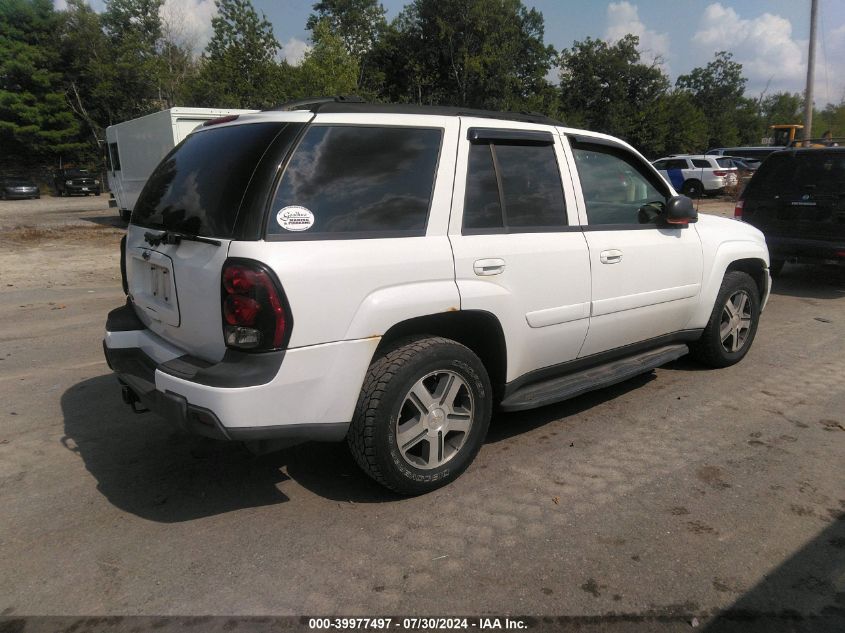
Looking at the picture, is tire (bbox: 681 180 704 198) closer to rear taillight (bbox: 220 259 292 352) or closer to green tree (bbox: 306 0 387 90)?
rear taillight (bbox: 220 259 292 352)

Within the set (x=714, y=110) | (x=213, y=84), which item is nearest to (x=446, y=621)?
(x=213, y=84)

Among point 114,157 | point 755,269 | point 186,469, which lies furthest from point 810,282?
point 114,157

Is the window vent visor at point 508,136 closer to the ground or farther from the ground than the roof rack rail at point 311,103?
closer to the ground

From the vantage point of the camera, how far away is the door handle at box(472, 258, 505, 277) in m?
3.29

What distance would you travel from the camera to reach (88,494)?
3324mm

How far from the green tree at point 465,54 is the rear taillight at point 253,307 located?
4497 centimetres

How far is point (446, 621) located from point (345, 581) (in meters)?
0.47

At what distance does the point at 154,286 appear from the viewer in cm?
334

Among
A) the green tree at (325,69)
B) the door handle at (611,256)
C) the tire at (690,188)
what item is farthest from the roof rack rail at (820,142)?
the green tree at (325,69)

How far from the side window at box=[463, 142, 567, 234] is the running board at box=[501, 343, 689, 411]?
925mm

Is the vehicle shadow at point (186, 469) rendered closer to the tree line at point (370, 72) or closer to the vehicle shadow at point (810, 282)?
the vehicle shadow at point (810, 282)

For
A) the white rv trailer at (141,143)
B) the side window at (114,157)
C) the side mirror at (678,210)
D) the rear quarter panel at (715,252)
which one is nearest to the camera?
the side mirror at (678,210)

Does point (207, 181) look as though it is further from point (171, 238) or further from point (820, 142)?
point (820, 142)

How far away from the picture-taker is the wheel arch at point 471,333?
123 inches
